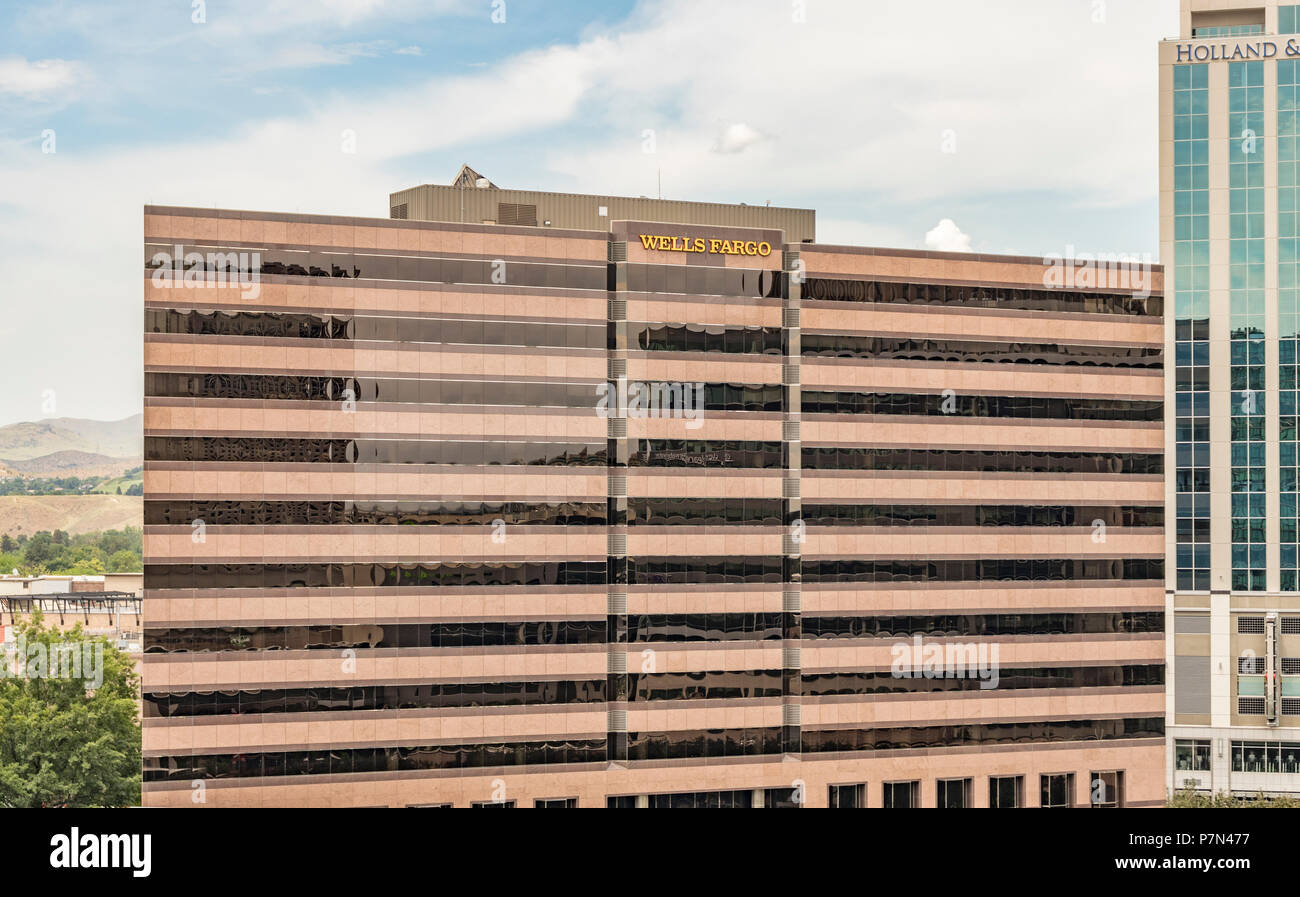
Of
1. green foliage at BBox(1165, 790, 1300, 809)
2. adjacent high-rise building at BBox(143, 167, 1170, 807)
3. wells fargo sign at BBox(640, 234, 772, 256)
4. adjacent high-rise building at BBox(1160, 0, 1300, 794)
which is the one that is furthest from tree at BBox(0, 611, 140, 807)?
adjacent high-rise building at BBox(1160, 0, 1300, 794)

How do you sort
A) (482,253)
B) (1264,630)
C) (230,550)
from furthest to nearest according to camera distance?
(1264,630)
(482,253)
(230,550)

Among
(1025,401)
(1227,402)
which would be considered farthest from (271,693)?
(1227,402)

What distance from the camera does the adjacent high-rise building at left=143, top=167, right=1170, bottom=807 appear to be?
71438 mm

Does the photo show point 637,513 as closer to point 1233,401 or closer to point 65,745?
point 65,745

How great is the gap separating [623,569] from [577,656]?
6.18m

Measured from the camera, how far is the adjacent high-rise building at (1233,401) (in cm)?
11712

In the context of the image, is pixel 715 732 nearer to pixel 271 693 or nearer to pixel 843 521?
pixel 843 521

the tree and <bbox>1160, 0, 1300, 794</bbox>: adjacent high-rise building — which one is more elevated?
<bbox>1160, 0, 1300, 794</bbox>: adjacent high-rise building

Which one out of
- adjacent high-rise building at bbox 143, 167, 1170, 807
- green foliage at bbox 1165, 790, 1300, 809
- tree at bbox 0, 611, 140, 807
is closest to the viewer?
adjacent high-rise building at bbox 143, 167, 1170, 807

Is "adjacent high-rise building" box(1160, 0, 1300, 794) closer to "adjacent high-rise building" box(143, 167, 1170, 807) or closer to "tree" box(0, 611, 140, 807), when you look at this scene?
"adjacent high-rise building" box(143, 167, 1170, 807)

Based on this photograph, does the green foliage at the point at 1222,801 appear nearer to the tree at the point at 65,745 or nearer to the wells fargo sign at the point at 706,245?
the wells fargo sign at the point at 706,245

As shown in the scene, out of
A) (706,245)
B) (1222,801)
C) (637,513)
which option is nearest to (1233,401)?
(1222,801)

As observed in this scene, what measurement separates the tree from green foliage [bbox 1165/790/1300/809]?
92.1 m
